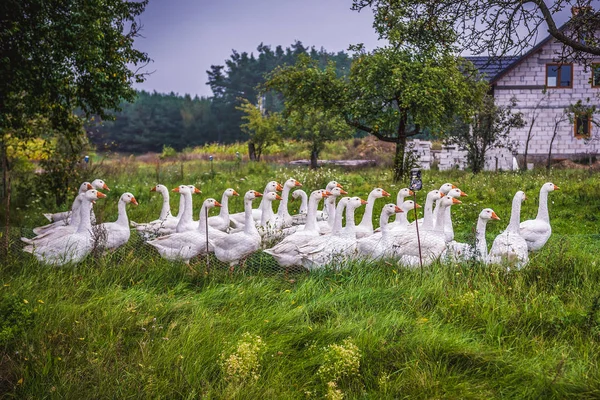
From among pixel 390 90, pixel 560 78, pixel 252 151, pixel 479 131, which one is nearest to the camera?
pixel 390 90

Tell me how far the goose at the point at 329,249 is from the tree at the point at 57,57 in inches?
181

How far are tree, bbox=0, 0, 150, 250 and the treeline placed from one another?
45.8 meters

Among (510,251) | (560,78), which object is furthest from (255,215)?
(560,78)

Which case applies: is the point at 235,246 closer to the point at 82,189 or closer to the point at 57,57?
the point at 82,189

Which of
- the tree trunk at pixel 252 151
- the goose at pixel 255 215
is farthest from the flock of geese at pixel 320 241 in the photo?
the tree trunk at pixel 252 151

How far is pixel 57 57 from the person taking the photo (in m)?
9.17

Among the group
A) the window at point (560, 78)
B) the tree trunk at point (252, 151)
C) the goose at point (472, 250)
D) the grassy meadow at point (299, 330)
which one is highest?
the window at point (560, 78)

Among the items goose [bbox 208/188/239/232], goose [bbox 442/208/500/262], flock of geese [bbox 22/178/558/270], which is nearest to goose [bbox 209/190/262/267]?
flock of geese [bbox 22/178/558/270]

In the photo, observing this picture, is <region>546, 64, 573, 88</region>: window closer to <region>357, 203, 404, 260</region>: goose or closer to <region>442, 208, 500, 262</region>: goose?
<region>442, 208, 500, 262</region>: goose

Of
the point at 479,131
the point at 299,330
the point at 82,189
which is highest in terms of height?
the point at 479,131

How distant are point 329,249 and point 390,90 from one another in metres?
11.4

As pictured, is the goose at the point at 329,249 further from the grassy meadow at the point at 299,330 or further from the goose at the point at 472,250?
the goose at the point at 472,250

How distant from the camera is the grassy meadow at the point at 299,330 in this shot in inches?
163

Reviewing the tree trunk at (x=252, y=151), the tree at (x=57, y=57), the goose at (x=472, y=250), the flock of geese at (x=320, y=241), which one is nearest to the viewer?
the goose at (x=472, y=250)
